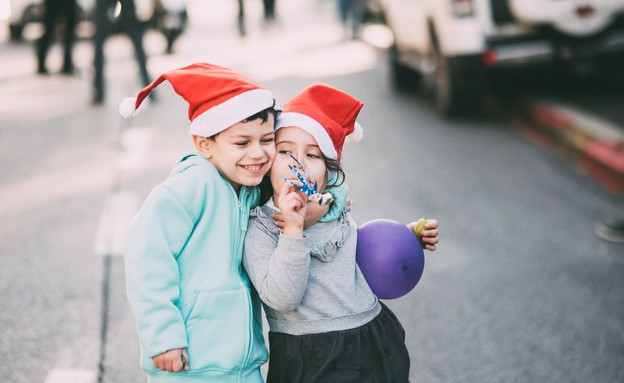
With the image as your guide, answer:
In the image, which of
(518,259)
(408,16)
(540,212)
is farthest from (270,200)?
(408,16)

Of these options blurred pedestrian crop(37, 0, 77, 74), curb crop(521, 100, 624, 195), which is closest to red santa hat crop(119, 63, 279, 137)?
curb crop(521, 100, 624, 195)

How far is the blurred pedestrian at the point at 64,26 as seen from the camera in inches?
486

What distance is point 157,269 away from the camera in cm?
215

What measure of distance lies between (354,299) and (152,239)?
26.1 inches

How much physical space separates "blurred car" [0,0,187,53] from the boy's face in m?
8.23

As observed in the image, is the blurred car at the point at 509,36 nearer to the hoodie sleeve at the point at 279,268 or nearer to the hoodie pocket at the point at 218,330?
the hoodie sleeve at the point at 279,268

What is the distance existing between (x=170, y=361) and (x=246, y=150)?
2.14 ft

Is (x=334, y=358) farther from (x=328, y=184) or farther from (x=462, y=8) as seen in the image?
(x=462, y=8)

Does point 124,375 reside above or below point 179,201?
below

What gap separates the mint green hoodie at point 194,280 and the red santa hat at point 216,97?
141 millimetres

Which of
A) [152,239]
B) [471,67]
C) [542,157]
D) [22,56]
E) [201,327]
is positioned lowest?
[22,56]

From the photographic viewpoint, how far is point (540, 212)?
559cm

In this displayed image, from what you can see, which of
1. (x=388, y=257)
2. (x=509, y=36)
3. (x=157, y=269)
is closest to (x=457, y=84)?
(x=509, y=36)

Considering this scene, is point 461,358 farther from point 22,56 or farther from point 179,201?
point 22,56
